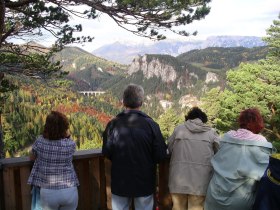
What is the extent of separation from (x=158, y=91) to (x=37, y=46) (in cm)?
16314

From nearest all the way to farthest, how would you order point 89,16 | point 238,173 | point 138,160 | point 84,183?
point 238,173
point 138,160
point 84,183
point 89,16

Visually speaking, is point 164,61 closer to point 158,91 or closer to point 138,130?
point 158,91

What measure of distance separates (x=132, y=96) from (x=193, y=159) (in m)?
0.82

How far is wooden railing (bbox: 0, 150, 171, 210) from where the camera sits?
3096mm

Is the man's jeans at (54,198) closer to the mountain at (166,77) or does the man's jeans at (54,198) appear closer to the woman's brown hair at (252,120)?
the woman's brown hair at (252,120)

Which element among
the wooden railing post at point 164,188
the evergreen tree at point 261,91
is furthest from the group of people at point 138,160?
the evergreen tree at point 261,91

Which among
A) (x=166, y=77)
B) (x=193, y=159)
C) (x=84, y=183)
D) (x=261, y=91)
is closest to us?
(x=193, y=159)

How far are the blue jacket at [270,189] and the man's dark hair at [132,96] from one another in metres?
1.11

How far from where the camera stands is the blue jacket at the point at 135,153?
2879mm

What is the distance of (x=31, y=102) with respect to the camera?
80500mm

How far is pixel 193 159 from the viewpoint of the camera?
3.17m

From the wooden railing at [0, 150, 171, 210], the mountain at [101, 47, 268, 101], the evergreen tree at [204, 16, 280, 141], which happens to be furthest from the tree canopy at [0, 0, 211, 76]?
the mountain at [101, 47, 268, 101]

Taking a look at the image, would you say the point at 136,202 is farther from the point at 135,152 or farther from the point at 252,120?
the point at 252,120

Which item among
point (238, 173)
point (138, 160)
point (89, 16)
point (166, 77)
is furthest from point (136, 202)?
point (166, 77)
